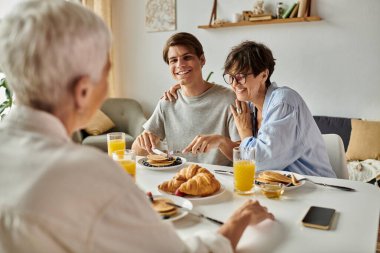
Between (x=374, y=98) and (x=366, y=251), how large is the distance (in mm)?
2981

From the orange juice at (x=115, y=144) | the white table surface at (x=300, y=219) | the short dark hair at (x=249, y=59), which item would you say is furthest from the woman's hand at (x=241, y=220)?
the short dark hair at (x=249, y=59)

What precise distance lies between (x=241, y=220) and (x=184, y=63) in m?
1.38

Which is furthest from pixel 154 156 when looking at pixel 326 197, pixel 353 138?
pixel 353 138

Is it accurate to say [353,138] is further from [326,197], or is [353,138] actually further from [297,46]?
[326,197]

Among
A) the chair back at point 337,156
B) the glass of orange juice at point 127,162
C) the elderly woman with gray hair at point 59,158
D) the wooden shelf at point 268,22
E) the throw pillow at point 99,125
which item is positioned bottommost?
the throw pillow at point 99,125

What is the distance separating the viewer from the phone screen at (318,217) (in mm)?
1042

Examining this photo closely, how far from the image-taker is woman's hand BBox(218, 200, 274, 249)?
952 millimetres

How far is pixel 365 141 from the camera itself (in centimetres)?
320

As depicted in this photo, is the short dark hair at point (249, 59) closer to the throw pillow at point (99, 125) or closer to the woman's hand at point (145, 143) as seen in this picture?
the woman's hand at point (145, 143)

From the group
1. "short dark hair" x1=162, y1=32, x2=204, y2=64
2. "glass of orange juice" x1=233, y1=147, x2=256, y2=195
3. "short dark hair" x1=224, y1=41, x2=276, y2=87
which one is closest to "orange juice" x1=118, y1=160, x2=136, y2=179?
"glass of orange juice" x1=233, y1=147, x2=256, y2=195

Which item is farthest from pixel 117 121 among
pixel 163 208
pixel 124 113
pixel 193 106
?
pixel 163 208

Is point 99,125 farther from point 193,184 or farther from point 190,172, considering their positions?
point 193,184

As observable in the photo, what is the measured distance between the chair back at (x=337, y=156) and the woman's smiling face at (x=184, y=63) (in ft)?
2.86

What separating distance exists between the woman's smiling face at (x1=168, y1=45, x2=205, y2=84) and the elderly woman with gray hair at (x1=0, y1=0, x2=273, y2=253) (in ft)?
4.75
